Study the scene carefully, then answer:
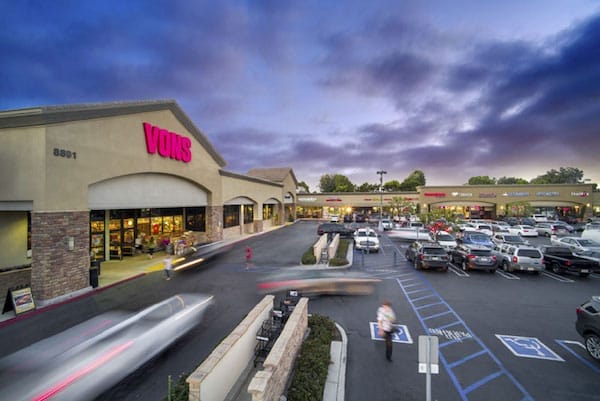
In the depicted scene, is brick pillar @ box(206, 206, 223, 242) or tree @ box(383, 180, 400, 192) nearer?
brick pillar @ box(206, 206, 223, 242)

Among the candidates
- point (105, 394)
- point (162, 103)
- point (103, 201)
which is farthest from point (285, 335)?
point (162, 103)

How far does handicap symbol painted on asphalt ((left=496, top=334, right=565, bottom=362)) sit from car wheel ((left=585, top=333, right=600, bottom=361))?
31.3 inches

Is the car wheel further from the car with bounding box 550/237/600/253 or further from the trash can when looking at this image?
the trash can

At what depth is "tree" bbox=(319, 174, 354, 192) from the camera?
104919mm

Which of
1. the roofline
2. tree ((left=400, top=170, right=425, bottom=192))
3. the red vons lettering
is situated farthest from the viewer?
tree ((left=400, top=170, right=425, bottom=192))

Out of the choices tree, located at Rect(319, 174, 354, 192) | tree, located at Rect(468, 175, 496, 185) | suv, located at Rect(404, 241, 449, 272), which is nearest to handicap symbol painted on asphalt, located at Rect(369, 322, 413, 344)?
suv, located at Rect(404, 241, 449, 272)

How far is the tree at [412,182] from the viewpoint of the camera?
3866 inches

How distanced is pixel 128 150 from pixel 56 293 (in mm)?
8362

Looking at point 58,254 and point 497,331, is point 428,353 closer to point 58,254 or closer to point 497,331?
point 497,331

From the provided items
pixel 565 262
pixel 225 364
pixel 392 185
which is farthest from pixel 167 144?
pixel 392 185

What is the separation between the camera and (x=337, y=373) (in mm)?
6820

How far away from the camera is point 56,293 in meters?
11.8

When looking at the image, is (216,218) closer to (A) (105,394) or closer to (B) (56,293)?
(B) (56,293)

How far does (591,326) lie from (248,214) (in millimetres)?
32792
